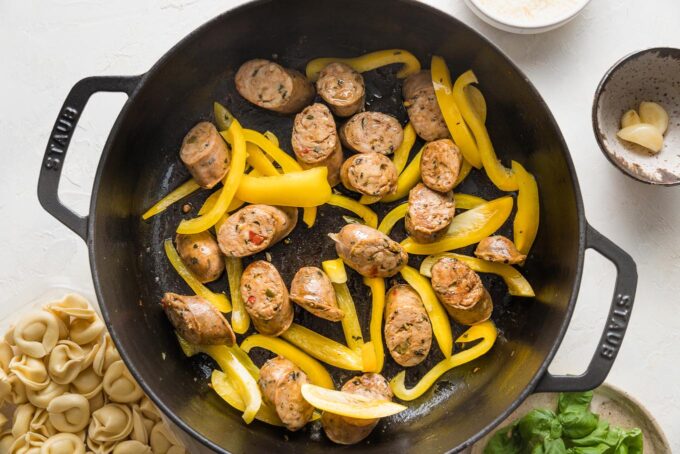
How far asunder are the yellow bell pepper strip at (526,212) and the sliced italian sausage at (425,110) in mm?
401

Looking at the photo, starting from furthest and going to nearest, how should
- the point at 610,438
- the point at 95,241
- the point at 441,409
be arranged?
1. the point at 441,409
2. the point at 610,438
3. the point at 95,241

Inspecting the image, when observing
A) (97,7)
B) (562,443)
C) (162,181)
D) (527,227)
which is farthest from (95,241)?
(562,443)

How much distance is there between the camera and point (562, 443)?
2992 mm

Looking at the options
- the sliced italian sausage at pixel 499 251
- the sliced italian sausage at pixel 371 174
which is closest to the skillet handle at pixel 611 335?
the sliced italian sausage at pixel 499 251

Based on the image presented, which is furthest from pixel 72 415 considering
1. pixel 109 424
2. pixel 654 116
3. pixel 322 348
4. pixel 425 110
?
pixel 654 116

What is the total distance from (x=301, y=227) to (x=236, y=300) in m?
0.43

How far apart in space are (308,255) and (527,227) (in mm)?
975

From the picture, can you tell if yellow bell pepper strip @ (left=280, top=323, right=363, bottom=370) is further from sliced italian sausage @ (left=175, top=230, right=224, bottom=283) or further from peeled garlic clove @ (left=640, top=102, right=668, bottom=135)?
peeled garlic clove @ (left=640, top=102, right=668, bottom=135)

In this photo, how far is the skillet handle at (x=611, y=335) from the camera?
269 cm

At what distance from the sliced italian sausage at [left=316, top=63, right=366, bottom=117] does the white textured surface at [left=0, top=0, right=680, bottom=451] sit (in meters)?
0.52

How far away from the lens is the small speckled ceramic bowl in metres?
3.16

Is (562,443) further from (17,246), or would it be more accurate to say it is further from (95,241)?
(17,246)

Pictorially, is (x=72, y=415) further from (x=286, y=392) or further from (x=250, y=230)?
(x=250, y=230)

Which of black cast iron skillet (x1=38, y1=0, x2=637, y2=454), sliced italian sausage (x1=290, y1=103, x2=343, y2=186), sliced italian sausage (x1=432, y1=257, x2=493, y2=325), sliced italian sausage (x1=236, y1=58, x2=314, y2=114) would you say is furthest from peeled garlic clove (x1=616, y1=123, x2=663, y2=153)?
sliced italian sausage (x1=236, y1=58, x2=314, y2=114)
